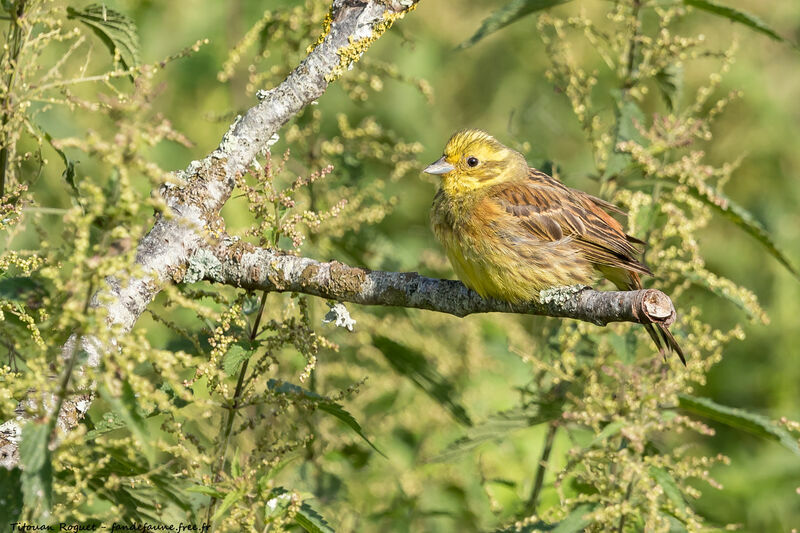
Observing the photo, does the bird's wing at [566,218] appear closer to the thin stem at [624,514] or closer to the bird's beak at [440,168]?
the bird's beak at [440,168]

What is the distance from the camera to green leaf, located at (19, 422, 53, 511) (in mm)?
1765

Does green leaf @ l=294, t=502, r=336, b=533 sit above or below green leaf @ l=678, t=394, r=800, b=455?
below

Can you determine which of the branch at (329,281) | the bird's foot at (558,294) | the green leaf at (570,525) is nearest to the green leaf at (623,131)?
the bird's foot at (558,294)

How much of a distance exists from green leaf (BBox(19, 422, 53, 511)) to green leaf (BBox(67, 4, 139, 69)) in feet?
4.19

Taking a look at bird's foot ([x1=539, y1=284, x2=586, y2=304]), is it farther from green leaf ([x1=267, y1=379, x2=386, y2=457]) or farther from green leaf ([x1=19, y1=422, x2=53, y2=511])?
green leaf ([x1=19, y1=422, x2=53, y2=511])

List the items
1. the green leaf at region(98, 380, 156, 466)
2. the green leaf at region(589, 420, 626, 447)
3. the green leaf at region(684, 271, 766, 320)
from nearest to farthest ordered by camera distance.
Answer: the green leaf at region(98, 380, 156, 466)
the green leaf at region(589, 420, 626, 447)
the green leaf at region(684, 271, 766, 320)

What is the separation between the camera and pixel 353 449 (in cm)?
441

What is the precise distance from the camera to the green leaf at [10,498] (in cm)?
201

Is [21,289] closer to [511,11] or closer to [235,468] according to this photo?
[235,468]

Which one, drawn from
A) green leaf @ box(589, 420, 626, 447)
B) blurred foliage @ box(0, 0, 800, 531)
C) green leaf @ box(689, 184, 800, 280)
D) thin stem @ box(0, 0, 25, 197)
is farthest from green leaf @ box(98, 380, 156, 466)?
green leaf @ box(689, 184, 800, 280)

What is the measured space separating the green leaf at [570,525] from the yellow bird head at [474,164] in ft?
4.32

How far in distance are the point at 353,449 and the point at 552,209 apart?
61.6 inches

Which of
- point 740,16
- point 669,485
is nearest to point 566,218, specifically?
point 740,16

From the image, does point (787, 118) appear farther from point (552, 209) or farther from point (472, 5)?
point (552, 209)
